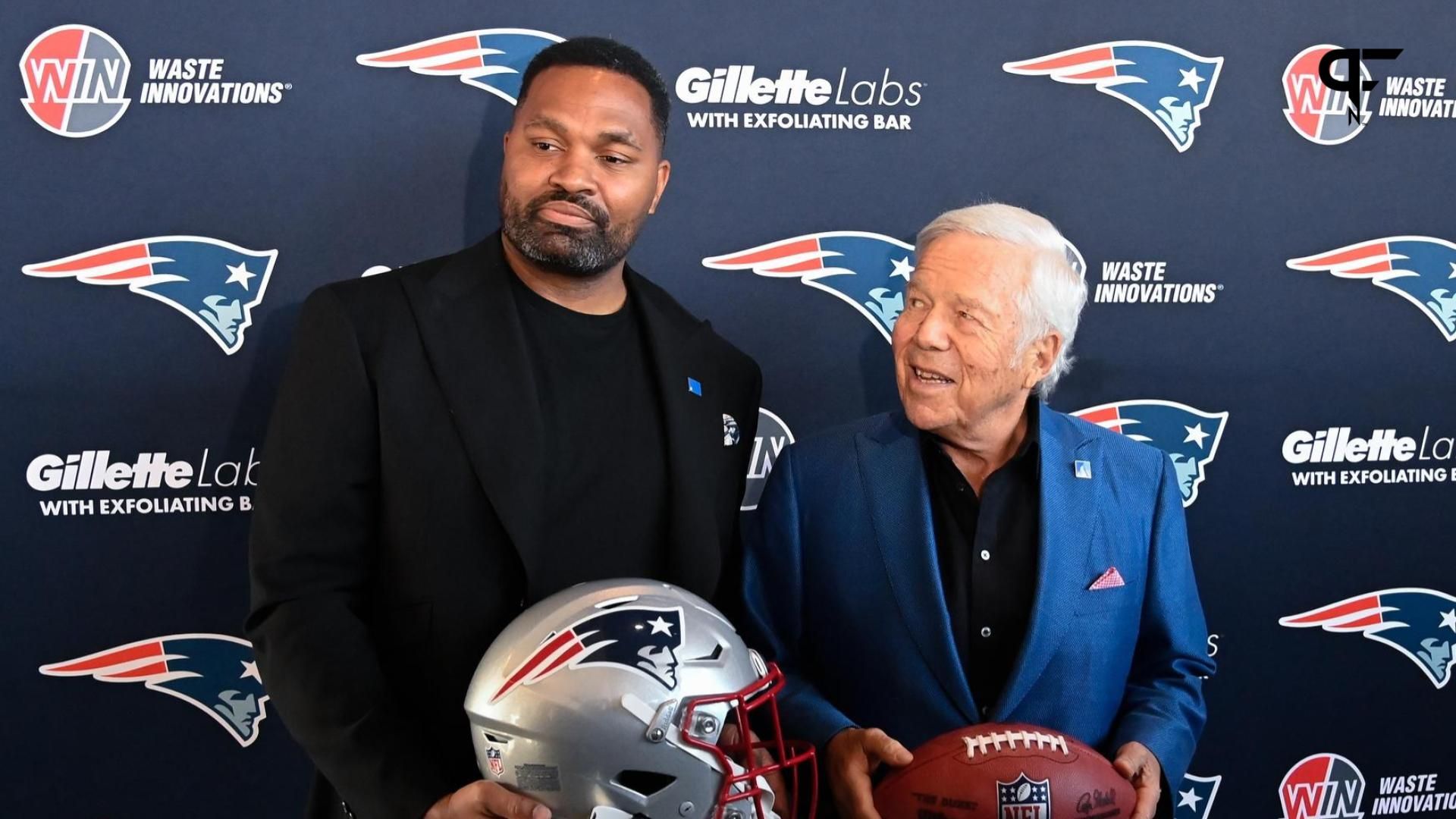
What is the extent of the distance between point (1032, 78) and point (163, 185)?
2008mm

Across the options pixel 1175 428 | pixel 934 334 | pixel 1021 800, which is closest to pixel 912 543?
pixel 934 334

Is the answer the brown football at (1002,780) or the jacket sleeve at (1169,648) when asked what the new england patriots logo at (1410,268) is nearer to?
the jacket sleeve at (1169,648)

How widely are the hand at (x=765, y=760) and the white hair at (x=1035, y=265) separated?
823 mm

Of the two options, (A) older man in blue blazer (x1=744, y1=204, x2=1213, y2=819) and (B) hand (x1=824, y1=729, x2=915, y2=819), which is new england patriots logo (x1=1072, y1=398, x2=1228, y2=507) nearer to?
(A) older man in blue blazer (x1=744, y1=204, x2=1213, y2=819)

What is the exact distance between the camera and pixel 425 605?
2.17 meters

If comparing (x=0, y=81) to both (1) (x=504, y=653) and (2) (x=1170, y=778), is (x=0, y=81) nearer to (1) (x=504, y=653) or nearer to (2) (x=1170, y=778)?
(1) (x=504, y=653)

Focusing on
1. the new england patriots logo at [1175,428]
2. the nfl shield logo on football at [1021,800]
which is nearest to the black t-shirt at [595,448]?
the nfl shield logo on football at [1021,800]

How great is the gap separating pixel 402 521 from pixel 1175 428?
2042 mm

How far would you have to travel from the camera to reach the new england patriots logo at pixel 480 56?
278 centimetres

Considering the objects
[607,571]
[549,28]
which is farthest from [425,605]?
[549,28]

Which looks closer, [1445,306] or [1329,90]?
[1329,90]

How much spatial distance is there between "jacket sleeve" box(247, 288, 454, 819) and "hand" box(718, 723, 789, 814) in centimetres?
46

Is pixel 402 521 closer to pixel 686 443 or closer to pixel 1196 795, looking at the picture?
pixel 686 443

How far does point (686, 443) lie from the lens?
2332 millimetres
